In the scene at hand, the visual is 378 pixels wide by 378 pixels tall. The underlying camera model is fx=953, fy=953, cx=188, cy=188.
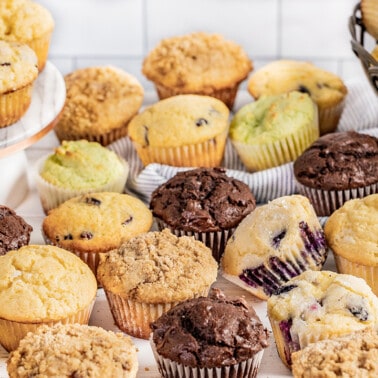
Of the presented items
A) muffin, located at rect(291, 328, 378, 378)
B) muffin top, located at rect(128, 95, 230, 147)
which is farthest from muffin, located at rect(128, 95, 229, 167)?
muffin, located at rect(291, 328, 378, 378)

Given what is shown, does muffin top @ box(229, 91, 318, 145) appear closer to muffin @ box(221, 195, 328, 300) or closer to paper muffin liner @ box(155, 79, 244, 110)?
paper muffin liner @ box(155, 79, 244, 110)

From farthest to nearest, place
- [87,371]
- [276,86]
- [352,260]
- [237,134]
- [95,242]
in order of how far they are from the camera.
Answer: [276,86]
[237,134]
[95,242]
[352,260]
[87,371]

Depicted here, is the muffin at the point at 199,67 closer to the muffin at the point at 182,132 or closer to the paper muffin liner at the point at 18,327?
the muffin at the point at 182,132

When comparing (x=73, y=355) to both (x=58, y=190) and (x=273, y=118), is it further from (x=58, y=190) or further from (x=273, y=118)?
(x=273, y=118)

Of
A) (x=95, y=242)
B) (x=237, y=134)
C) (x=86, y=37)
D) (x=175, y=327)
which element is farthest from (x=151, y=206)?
(x=86, y=37)

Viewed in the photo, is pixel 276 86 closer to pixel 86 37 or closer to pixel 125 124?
pixel 125 124

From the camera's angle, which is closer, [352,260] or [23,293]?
[23,293]

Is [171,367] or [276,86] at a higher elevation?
[276,86]
